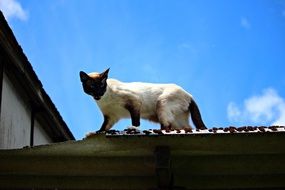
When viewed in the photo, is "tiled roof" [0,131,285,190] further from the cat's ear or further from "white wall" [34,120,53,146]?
"white wall" [34,120,53,146]

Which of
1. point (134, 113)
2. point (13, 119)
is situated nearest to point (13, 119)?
point (13, 119)

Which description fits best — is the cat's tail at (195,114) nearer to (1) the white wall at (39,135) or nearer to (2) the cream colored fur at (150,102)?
(2) the cream colored fur at (150,102)

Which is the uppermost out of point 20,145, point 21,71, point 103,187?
point 21,71

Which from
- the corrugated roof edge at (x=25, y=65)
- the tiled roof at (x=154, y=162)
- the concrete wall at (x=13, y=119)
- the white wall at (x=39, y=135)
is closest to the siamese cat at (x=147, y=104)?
the corrugated roof edge at (x=25, y=65)

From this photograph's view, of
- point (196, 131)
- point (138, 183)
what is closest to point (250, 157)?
point (196, 131)

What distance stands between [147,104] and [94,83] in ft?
3.05

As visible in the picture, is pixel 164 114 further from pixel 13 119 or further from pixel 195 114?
pixel 13 119

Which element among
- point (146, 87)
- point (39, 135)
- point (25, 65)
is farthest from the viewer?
point (39, 135)

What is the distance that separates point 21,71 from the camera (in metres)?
7.40

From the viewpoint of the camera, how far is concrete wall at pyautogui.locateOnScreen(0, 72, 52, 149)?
23.4ft

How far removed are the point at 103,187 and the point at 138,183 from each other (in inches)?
13.0

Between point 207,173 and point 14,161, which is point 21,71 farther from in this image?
point 207,173

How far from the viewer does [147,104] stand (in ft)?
27.4

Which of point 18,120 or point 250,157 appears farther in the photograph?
point 18,120
